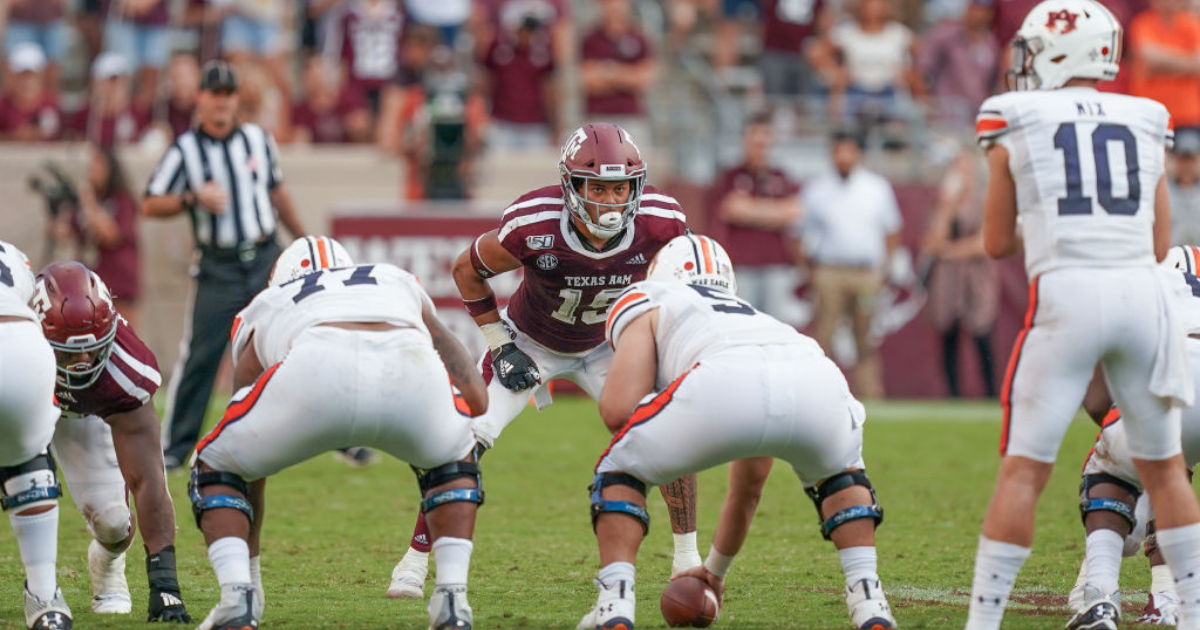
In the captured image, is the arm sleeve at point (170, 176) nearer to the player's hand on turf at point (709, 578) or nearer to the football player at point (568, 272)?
the football player at point (568, 272)

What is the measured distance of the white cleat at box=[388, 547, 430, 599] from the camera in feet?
18.5

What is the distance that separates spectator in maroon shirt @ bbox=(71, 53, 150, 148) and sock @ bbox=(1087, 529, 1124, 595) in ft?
31.1

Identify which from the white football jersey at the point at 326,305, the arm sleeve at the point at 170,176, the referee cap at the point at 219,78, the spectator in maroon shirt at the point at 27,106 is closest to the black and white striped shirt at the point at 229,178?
the arm sleeve at the point at 170,176

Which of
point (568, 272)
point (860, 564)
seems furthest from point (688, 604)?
point (568, 272)

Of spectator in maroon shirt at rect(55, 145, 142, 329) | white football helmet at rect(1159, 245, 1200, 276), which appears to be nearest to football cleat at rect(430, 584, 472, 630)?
white football helmet at rect(1159, 245, 1200, 276)

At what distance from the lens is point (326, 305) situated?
15.1 ft

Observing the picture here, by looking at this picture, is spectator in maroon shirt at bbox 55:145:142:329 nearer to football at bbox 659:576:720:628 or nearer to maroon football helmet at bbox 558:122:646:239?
maroon football helmet at bbox 558:122:646:239

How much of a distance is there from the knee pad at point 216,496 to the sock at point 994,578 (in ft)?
6.54

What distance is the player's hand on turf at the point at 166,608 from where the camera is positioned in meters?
5.06

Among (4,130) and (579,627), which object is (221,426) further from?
(4,130)

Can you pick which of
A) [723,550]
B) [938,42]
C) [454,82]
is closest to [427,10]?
[454,82]

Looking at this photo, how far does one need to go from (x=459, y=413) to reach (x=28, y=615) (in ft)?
4.52

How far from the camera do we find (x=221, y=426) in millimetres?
4535

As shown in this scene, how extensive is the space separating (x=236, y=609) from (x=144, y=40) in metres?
10.2
